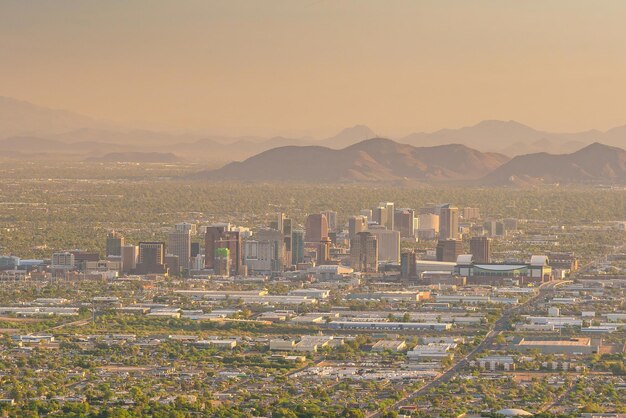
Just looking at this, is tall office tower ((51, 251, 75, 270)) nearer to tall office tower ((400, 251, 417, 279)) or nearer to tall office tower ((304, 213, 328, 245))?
tall office tower ((400, 251, 417, 279))

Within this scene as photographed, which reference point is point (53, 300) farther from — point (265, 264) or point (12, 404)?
point (12, 404)

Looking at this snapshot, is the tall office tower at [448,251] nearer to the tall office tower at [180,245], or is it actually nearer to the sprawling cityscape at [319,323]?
the sprawling cityscape at [319,323]

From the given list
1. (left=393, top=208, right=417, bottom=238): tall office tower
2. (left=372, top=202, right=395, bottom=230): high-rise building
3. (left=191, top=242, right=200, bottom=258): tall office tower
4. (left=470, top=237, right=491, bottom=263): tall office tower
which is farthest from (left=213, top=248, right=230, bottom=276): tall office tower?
(left=393, top=208, right=417, bottom=238): tall office tower

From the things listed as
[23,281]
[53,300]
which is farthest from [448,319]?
[23,281]

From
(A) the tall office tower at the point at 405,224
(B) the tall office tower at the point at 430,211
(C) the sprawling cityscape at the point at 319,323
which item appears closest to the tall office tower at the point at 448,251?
(C) the sprawling cityscape at the point at 319,323

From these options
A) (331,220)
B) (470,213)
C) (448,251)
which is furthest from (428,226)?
(448,251)

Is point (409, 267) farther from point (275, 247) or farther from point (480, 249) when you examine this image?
point (275, 247)
